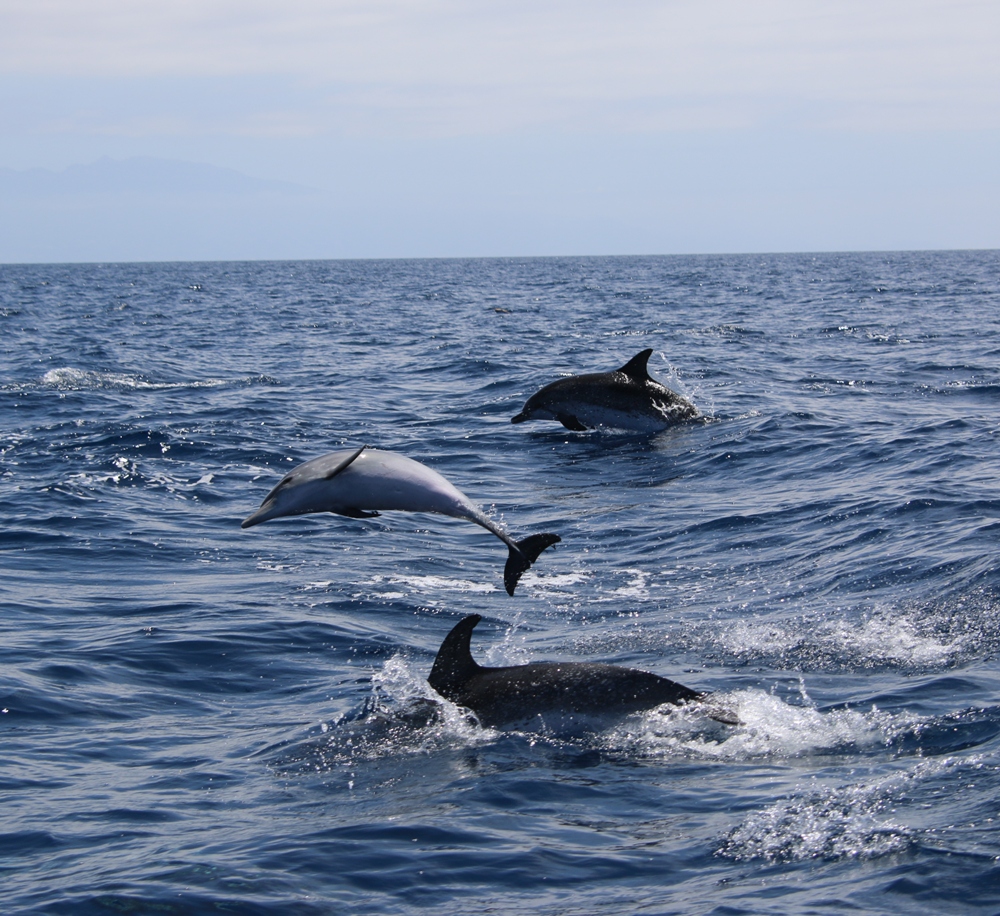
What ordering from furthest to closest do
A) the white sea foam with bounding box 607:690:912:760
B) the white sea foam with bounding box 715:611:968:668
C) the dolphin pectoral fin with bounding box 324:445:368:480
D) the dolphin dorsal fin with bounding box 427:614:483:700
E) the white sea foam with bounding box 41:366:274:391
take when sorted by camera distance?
the white sea foam with bounding box 41:366:274:391 → the white sea foam with bounding box 715:611:968:668 → the dolphin dorsal fin with bounding box 427:614:483:700 → the white sea foam with bounding box 607:690:912:760 → the dolphin pectoral fin with bounding box 324:445:368:480

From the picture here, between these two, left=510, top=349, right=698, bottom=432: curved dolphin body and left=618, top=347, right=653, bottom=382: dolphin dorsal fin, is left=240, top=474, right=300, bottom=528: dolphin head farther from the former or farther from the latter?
left=618, top=347, right=653, bottom=382: dolphin dorsal fin

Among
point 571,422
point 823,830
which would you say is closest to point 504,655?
point 823,830

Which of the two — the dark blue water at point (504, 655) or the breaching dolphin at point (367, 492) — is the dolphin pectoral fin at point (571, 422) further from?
the breaching dolphin at point (367, 492)

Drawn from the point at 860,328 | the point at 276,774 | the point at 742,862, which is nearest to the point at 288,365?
the point at 860,328

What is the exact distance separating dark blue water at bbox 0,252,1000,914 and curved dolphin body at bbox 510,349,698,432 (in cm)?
37

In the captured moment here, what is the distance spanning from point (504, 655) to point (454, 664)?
2.05 metres

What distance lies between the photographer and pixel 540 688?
8.58 meters

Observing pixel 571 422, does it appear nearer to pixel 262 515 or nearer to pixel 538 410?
pixel 538 410

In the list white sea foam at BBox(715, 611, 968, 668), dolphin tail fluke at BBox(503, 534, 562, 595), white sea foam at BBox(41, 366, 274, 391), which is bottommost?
white sea foam at BBox(715, 611, 968, 668)

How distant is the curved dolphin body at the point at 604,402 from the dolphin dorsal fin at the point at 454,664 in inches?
475

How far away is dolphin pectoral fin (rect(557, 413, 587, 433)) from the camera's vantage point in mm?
20547

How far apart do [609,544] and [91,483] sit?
7.78 m

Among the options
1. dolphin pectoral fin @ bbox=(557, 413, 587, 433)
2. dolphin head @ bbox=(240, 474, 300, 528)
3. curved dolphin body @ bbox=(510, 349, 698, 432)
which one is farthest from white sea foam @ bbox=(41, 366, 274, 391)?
dolphin head @ bbox=(240, 474, 300, 528)

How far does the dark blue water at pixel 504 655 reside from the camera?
257 inches
